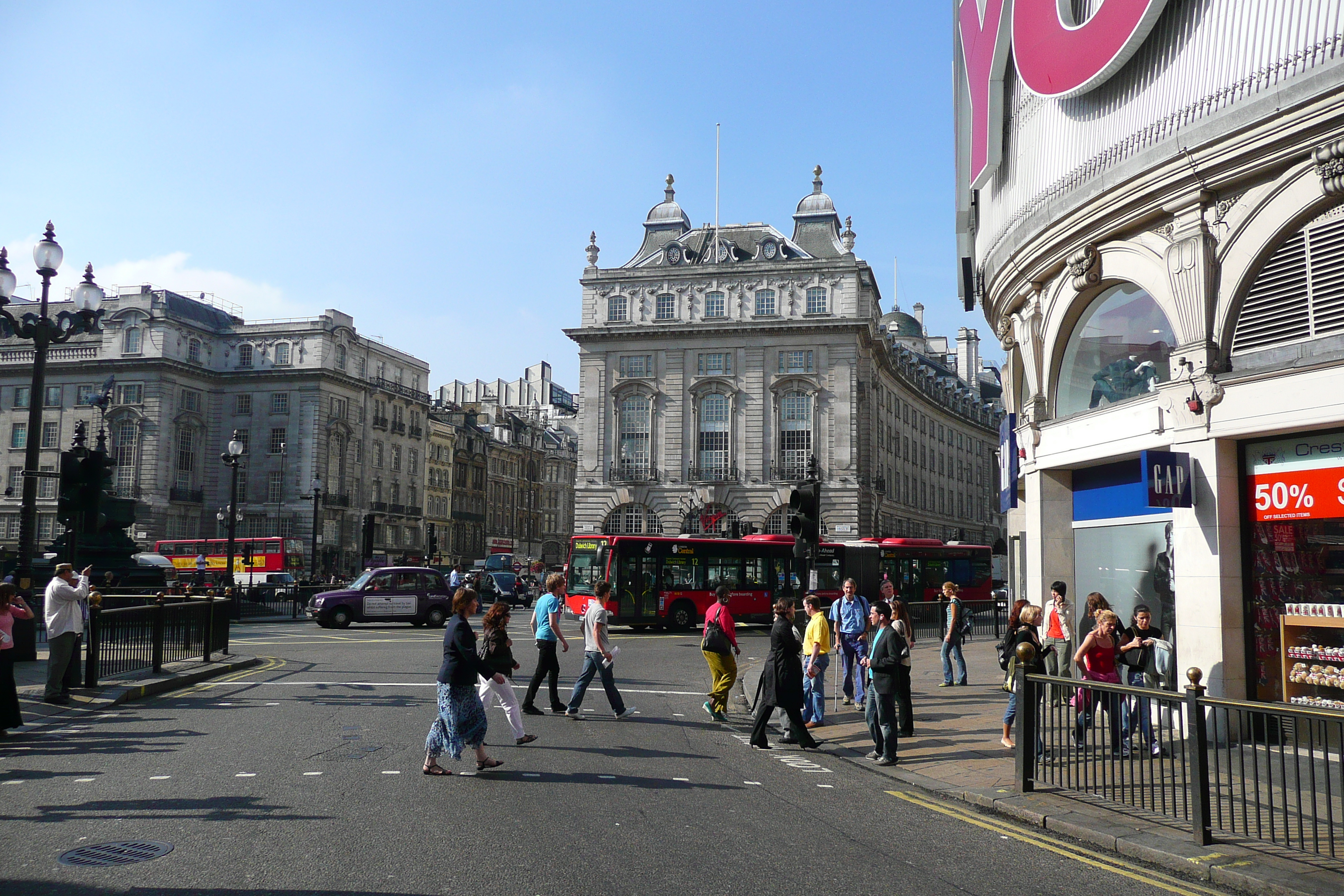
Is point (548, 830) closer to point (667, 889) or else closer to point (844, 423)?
point (667, 889)

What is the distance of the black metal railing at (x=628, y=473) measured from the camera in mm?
65250

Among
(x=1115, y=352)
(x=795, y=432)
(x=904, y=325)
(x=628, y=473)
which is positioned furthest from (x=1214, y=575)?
(x=904, y=325)

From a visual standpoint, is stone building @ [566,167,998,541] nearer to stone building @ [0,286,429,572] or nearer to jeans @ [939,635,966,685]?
stone building @ [0,286,429,572]

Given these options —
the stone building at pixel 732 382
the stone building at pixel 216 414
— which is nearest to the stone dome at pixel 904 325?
the stone building at pixel 732 382

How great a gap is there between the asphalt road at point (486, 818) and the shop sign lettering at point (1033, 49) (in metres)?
9.83

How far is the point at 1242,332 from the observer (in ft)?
39.4

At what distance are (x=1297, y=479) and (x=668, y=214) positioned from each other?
6266 centimetres

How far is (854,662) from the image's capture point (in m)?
15.5

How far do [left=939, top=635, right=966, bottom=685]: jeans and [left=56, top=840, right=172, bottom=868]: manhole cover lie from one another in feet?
45.2

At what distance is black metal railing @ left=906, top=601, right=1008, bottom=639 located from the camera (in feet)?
107

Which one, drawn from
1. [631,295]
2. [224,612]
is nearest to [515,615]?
[224,612]

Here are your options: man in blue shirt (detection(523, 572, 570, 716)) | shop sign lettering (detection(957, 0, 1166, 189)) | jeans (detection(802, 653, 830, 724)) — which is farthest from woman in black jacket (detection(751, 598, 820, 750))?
shop sign lettering (detection(957, 0, 1166, 189))

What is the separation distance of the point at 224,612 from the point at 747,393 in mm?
47622

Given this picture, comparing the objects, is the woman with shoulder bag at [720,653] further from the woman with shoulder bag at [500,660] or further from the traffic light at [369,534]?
the traffic light at [369,534]
